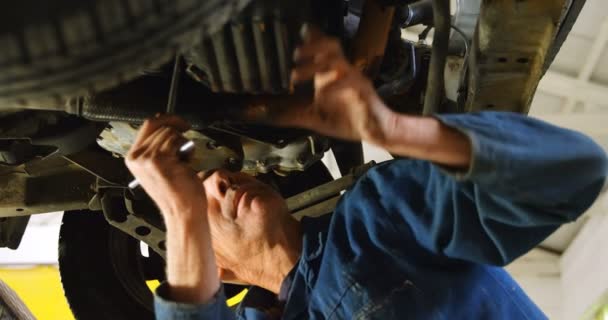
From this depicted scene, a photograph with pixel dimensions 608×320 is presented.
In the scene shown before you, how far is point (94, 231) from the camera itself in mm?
1612

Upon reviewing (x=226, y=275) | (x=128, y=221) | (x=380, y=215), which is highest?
(x=380, y=215)

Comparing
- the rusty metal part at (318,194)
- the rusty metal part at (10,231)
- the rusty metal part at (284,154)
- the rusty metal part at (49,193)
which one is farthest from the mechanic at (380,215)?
the rusty metal part at (10,231)

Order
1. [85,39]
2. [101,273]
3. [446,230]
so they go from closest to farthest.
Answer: [85,39] → [446,230] → [101,273]

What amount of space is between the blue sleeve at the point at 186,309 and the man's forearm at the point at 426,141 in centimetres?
33

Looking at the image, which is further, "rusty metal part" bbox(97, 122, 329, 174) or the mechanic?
"rusty metal part" bbox(97, 122, 329, 174)

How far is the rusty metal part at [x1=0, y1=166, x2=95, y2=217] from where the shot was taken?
138 cm

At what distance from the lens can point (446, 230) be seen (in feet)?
2.70

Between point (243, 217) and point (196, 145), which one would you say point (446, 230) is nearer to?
point (243, 217)

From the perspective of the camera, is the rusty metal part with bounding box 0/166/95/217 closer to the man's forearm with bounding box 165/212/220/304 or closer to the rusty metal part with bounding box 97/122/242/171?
the rusty metal part with bounding box 97/122/242/171

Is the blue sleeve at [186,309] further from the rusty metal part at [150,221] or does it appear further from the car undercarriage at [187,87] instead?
the rusty metal part at [150,221]

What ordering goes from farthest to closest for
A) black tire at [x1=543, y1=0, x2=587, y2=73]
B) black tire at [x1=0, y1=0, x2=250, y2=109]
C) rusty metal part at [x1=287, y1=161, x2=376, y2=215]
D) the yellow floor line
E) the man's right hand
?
the yellow floor line → rusty metal part at [x1=287, y1=161, x2=376, y2=215] → black tire at [x1=543, y1=0, x2=587, y2=73] → the man's right hand → black tire at [x1=0, y1=0, x2=250, y2=109]

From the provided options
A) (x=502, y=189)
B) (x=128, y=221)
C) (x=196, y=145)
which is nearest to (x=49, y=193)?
(x=128, y=221)

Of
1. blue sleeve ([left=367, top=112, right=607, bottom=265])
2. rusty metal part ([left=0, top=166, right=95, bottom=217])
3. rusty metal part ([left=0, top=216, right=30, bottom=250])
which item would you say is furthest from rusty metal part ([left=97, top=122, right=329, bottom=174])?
rusty metal part ([left=0, top=216, right=30, bottom=250])

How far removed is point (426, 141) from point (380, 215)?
21cm
